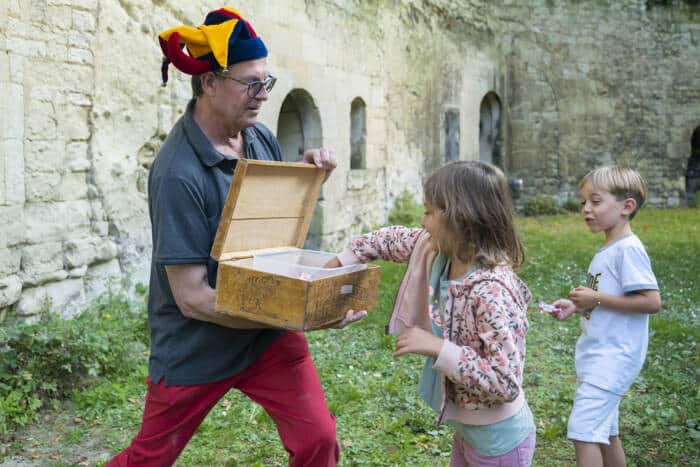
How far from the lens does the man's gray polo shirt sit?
2.28m

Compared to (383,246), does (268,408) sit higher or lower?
lower

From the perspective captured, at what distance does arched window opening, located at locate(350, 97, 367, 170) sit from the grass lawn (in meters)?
4.05

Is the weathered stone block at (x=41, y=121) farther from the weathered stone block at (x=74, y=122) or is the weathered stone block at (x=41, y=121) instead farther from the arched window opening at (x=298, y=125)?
the arched window opening at (x=298, y=125)

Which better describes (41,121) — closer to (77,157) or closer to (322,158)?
(77,157)

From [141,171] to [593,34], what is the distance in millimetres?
13379

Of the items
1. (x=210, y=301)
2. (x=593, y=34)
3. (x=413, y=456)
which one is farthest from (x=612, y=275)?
(x=593, y=34)

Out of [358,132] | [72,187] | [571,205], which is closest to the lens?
[72,187]

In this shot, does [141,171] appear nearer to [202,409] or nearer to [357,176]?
[202,409]

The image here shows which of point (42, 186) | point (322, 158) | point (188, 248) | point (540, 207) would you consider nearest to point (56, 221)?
point (42, 186)

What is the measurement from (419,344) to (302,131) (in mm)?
6867

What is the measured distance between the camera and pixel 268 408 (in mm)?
2619

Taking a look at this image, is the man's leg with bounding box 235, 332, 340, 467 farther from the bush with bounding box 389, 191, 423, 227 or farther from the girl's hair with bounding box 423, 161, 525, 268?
the bush with bounding box 389, 191, 423, 227

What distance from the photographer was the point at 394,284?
7.42m

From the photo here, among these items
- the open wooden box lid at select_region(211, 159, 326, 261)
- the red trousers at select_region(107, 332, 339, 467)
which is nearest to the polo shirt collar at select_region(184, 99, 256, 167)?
the open wooden box lid at select_region(211, 159, 326, 261)
